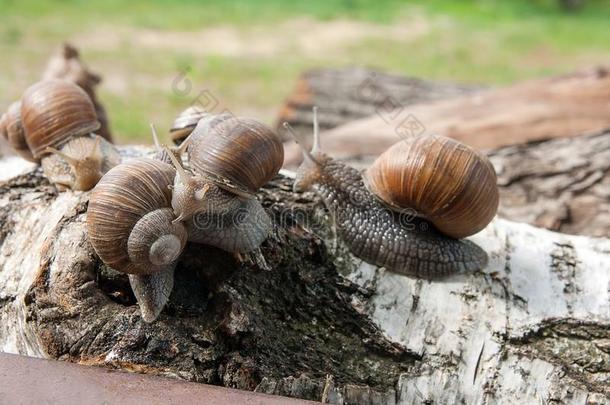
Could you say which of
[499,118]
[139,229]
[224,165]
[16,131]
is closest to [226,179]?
[224,165]

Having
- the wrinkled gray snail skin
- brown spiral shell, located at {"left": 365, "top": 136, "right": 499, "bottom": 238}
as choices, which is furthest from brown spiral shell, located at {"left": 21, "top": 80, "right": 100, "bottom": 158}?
brown spiral shell, located at {"left": 365, "top": 136, "right": 499, "bottom": 238}

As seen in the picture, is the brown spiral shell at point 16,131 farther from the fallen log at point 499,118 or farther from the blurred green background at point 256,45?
the blurred green background at point 256,45

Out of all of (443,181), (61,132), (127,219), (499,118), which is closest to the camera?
(127,219)

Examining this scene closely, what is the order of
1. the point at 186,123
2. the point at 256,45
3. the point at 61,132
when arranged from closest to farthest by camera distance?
the point at 186,123, the point at 61,132, the point at 256,45

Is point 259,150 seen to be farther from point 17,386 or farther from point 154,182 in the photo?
point 17,386

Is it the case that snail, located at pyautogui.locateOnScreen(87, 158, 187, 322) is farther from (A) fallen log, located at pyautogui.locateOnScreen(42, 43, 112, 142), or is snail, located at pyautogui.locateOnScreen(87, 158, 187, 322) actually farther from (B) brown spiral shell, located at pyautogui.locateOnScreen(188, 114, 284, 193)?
(A) fallen log, located at pyautogui.locateOnScreen(42, 43, 112, 142)

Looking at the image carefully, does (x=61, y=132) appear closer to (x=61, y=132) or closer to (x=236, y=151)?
(x=61, y=132)

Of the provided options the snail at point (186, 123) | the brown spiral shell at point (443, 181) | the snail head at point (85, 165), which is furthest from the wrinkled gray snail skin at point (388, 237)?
the snail head at point (85, 165)
